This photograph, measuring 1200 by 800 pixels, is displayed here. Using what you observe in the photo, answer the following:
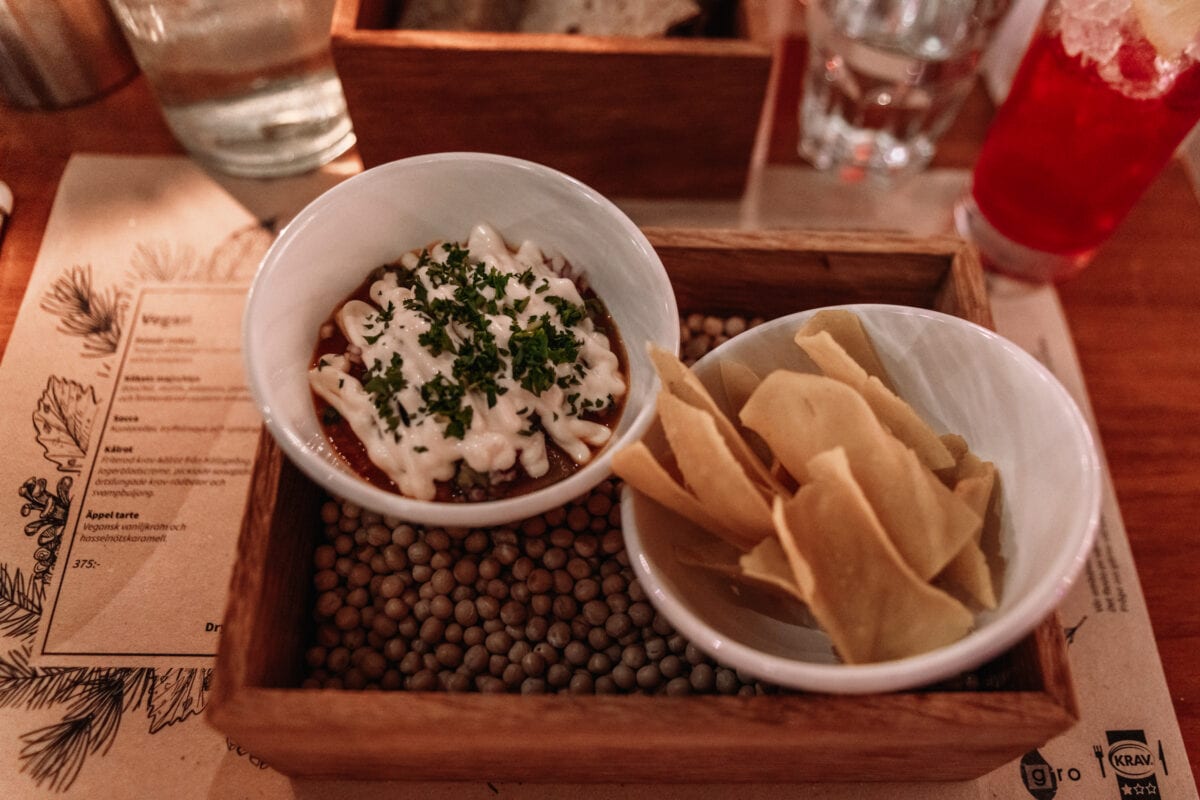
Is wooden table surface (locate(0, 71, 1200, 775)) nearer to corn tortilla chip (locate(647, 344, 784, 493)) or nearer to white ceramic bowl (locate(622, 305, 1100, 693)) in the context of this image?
white ceramic bowl (locate(622, 305, 1100, 693))

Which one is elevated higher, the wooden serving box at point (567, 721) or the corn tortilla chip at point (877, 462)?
the corn tortilla chip at point (877, 462)

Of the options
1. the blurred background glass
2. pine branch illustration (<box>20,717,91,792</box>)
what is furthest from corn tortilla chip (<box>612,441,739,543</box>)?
the blurred background glass

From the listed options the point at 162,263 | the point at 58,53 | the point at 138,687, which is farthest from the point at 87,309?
the point at 138,687

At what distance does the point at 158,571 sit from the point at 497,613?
40cm

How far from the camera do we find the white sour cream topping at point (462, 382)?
2.70ft

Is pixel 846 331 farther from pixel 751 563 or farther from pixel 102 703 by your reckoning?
pixel 102 703

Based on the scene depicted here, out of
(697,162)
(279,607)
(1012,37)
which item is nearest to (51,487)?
(279,607)

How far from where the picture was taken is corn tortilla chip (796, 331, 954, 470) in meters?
0.80

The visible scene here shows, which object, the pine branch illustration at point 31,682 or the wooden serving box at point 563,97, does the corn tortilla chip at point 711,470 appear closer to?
the wooden serving box at point 563,97

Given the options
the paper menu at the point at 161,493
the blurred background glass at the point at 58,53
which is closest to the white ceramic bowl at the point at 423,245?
the paper menu at the point at 161,493

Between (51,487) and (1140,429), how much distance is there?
137 cm

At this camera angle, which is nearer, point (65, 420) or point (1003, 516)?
point (1003, 516)

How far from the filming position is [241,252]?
1.24 m

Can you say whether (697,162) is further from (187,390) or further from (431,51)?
(187,390)
